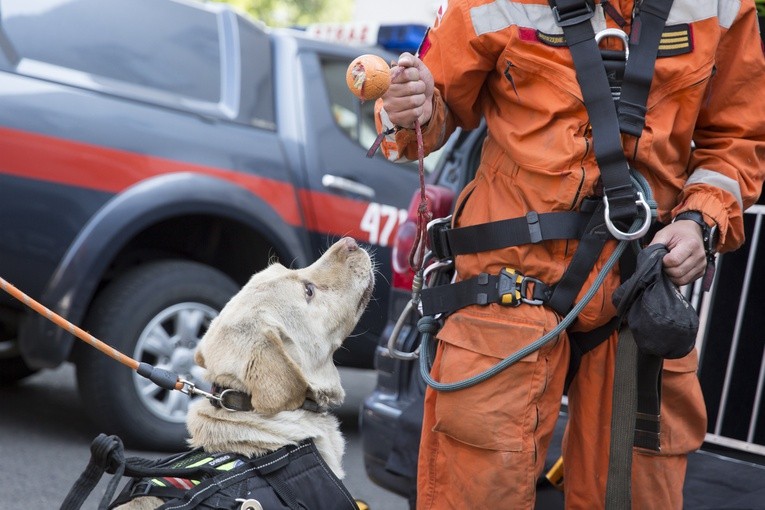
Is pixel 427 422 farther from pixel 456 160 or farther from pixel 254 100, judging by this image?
pixel 254 100

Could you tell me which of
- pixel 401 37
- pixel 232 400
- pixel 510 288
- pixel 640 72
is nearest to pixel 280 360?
pixel 232 400

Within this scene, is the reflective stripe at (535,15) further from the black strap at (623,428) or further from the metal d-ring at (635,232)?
the black strap at (623,428)

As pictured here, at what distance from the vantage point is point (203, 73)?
5070mm

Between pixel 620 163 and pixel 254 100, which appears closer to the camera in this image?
pixel 620 163

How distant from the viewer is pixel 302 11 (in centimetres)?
2250

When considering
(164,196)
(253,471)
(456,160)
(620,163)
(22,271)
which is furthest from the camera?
(164,196)

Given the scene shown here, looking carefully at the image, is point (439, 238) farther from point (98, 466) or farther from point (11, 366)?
point (11, 366)

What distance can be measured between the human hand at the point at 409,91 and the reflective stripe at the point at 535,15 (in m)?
0.18

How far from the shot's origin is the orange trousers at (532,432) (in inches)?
95.3

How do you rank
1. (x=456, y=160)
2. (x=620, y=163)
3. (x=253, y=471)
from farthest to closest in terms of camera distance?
(x=456, y=160)
(x=253, y=471)
(x=620, y=163)

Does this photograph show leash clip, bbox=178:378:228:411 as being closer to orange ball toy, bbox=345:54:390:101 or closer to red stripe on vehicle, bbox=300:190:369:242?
orange ball toy, bbox=345:54:390:101

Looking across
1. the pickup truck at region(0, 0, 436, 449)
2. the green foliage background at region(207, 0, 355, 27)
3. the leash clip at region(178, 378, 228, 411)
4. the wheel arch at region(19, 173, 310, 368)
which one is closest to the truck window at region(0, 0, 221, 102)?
the pickup truck at region(0, 0, 436, 449)

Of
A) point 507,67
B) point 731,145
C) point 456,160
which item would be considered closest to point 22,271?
point 456,160

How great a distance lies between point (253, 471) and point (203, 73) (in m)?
3.01
